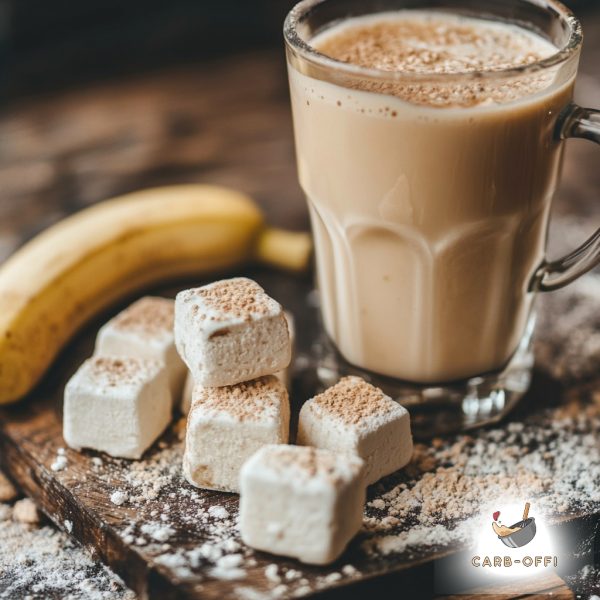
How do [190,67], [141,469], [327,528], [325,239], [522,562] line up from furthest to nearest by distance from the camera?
[190,67] < [325,239] < [141,469] < [522,562] < [327,528]

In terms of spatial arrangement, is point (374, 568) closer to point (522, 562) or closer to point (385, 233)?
point (522, 562)

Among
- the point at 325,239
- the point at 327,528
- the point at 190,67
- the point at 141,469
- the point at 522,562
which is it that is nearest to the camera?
the point at 327,528

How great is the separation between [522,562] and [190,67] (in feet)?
6.63

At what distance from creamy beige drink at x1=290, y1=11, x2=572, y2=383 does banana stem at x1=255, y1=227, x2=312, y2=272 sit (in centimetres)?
31

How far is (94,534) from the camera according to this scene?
1211 mm

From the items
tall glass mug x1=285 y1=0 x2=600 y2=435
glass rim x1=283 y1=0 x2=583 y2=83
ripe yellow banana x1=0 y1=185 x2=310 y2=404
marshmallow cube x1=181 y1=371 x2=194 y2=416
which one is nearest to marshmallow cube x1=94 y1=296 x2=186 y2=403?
marshmallow cube x1=181 y1=371 x2=194 y2=416

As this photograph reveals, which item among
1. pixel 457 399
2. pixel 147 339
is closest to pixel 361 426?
pixel 457 399

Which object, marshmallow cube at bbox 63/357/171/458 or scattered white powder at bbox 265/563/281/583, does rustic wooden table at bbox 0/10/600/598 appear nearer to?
marshmallow cube at bbox 63/357/171/458

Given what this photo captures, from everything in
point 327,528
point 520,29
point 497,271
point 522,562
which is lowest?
point 522,562

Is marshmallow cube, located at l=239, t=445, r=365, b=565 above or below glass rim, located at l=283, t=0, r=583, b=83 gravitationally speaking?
below

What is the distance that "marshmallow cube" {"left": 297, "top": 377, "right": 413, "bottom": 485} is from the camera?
1207mm

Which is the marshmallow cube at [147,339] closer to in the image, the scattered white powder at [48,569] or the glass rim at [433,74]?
the scattered white powder at [48,569]

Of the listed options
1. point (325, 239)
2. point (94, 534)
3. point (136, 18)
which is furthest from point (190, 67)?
point (94, 534)

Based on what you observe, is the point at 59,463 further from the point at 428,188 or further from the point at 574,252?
the point at 574,252
